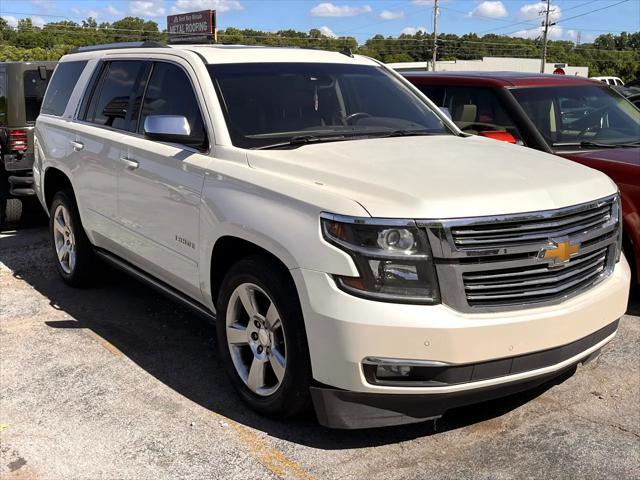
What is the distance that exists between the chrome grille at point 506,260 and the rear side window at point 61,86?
422 centimetres

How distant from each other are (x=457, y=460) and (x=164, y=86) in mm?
2993

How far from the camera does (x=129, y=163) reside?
4.62m

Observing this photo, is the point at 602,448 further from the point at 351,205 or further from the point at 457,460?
the point at 351,205

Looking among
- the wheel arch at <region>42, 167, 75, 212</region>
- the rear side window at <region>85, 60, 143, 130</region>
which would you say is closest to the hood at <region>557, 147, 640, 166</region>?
the rear side window at <region>85, 60, 143, 130</region>

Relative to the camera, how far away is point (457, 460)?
3275mm

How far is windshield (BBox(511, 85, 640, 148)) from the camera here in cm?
607

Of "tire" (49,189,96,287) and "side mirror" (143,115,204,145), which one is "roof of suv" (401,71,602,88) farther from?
"tire" (49,189,96,287)

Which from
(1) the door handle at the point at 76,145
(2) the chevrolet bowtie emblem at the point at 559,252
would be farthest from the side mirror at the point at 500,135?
(1) the door handle at the point at 76,145

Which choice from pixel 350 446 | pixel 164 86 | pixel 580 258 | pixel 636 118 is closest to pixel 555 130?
pixel 636 118

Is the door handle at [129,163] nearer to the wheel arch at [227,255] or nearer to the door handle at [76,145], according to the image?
the door handle at [76,145]

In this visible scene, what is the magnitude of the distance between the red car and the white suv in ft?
4.97

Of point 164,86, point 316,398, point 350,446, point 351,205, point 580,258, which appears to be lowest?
point 350,446

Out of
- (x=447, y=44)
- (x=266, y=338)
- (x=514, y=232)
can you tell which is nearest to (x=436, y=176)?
(x=514, y=232)

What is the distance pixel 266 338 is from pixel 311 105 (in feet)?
5.31
